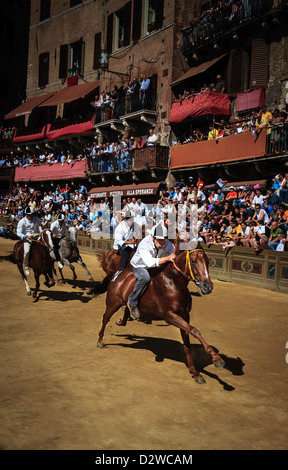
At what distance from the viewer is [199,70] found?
22.6m

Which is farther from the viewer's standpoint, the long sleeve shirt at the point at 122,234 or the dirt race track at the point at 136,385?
the long sleeve shirt at the point at 122,234

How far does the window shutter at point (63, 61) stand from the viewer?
36.1 metres

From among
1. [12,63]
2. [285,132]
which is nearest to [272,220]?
[285,132]

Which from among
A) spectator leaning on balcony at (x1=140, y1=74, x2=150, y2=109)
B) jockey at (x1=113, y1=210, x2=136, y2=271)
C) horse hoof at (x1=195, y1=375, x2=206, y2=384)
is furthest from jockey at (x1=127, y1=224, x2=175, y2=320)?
spectator leaning on balcony at (x1=140, y1=74, x2=150, y2=109)

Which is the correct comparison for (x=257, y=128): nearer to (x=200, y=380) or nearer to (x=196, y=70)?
(x=196, y=70)

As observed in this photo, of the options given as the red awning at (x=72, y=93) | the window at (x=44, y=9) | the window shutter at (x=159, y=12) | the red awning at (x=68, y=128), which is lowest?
the red awning at (x=68, y=128)

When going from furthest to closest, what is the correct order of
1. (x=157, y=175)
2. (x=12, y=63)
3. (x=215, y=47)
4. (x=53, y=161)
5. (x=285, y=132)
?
1. (x=12, y=63)
2. (x=53, y=161)
3. (x=157, y=175)
4. (x=215, y=47)
5. (x=285, y=132)

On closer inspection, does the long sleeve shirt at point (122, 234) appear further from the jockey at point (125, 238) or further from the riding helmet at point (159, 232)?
the riding helmet at point (159, 232)

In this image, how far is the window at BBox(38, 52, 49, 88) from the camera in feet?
126

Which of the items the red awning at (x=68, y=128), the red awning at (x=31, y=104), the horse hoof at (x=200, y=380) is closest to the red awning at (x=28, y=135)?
the red awning at (x=68, y=128)

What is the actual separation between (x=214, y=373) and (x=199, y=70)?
19.9m

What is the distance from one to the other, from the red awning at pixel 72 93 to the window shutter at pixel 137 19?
552cm

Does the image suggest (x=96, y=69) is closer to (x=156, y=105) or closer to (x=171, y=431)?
(x=156, y=105)

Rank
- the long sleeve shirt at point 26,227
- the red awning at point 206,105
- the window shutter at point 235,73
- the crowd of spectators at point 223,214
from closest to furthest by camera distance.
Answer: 1. the long sleeve shirt at point 26,227
2. the crowd of spectators at point 223,214
3. the window shutter at point 235,73
4. the red awning at point 206,105
